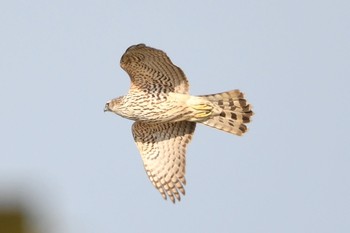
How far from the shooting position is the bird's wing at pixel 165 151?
535 inches

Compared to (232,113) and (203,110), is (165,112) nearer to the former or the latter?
(203,110)

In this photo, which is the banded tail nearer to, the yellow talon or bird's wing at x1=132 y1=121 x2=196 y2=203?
the yellow talon

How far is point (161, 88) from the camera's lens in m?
12.5

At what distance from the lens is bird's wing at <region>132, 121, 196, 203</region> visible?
1359 centimetres

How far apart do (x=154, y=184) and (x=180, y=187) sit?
19.6 inches

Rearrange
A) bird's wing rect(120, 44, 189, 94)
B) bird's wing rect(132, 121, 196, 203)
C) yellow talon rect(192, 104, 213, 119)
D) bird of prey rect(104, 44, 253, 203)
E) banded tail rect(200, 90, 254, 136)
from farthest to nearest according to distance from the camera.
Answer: bird's wing rect(132, 121, 196, 203)
banded tail rect(200, 90, 254, 136)
yellow talon rect(192, 104, 213, 119)
bird of prey rect(104, 44, 253, 203)
bird's wing rect(120, 44, 189, 94)

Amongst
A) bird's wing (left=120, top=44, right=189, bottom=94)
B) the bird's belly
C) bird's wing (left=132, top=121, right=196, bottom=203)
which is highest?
bird's wing (left=120, top=44, right=189, bottom=94)

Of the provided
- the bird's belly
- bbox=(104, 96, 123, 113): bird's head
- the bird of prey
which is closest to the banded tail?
the bird of prey

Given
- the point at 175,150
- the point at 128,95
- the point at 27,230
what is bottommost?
the point at 27,230

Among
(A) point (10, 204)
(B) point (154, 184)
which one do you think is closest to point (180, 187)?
(B) point (154, 184)

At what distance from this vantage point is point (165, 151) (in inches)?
538

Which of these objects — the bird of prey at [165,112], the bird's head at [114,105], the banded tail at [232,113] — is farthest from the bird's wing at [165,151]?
the bird's head at [114,105]

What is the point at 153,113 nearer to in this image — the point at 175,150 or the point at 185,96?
the point at 185,96

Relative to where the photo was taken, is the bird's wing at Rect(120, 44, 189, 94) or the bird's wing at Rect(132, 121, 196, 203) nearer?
the bird's wing at Rect(120, 44, 189, 94)
